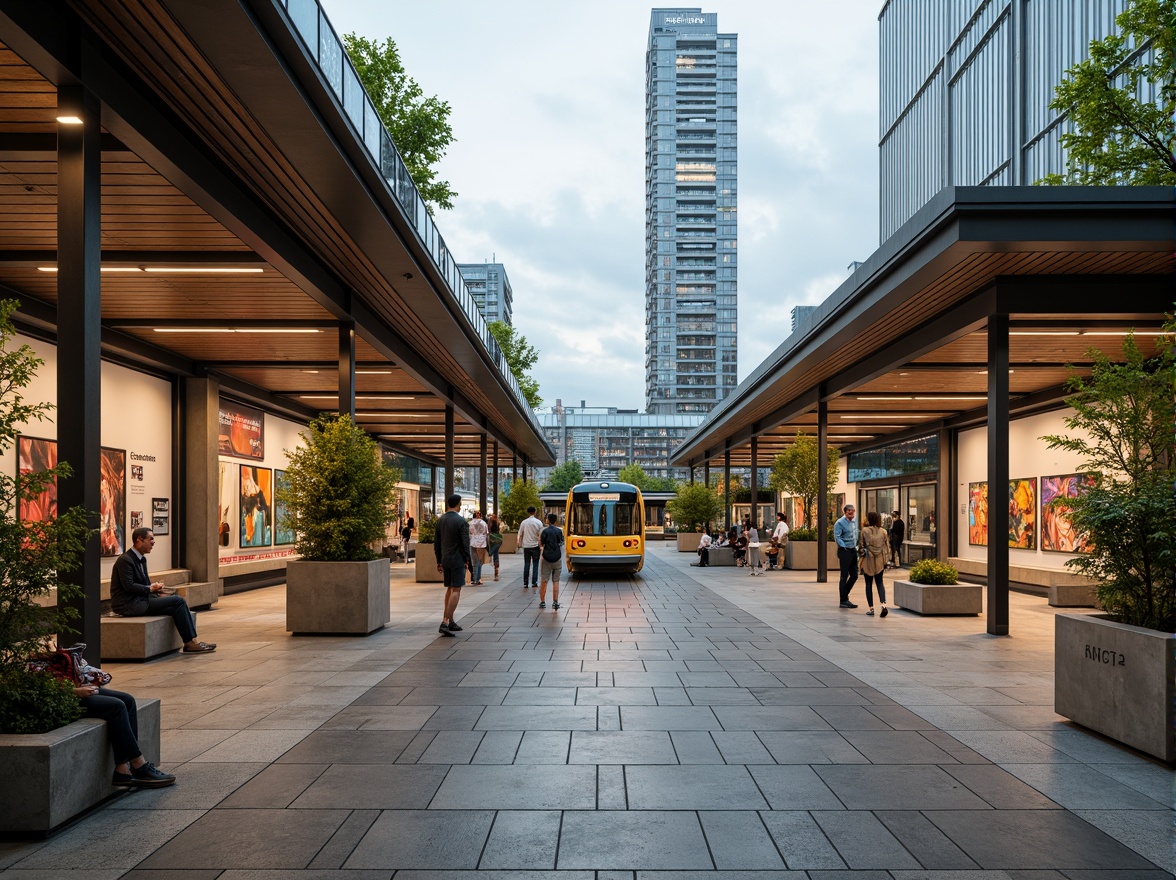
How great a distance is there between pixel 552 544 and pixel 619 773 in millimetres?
11150

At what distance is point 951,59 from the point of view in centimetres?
4759

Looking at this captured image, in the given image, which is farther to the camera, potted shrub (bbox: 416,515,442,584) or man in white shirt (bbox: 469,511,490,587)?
potted shrub (bbox: 416,515,442,584)

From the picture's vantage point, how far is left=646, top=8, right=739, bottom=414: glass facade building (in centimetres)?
15825

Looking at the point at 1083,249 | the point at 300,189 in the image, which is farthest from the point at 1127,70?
the point at 300,189

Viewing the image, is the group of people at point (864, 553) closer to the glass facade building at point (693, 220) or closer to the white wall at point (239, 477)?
the white wall at point (239, 477)

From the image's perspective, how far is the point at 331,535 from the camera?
12.4 meters

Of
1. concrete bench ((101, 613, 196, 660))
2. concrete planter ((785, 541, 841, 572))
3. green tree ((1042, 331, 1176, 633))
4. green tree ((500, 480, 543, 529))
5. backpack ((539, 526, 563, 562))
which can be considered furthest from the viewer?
green tree ((500, 480, 543, 529))

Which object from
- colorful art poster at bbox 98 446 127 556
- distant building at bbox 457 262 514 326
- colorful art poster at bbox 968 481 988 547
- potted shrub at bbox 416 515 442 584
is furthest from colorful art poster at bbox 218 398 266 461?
distant building at bbox 457 262 514 326

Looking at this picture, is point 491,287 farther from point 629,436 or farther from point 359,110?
point 359,110

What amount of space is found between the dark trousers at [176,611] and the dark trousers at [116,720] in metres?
5.82

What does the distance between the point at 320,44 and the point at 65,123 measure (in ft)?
7.24

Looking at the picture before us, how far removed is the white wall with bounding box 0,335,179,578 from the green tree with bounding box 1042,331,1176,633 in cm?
1441

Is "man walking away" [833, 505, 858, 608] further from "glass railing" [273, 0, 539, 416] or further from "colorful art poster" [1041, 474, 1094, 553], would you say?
"glass railing" [273, 0, 539, 416]

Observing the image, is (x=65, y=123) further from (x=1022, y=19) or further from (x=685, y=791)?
(x=1022, y=19)
